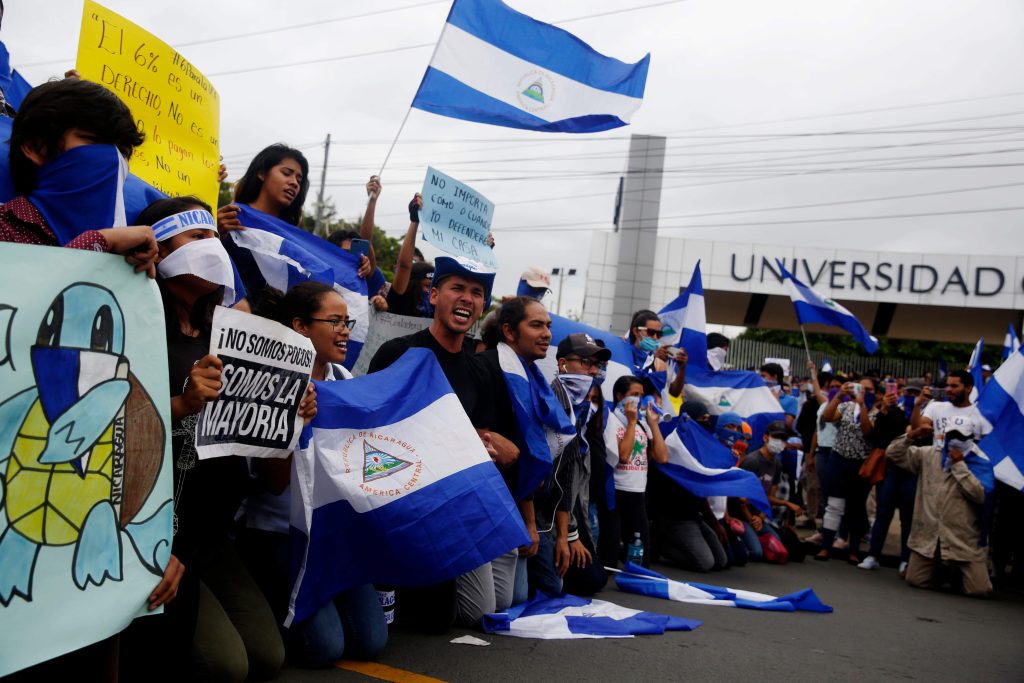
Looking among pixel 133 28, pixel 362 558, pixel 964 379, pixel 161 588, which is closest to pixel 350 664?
pixel 362 558

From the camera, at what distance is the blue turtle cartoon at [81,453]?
2.22 metres

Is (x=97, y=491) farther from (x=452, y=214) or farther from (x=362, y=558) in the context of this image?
(x=452, y=214)

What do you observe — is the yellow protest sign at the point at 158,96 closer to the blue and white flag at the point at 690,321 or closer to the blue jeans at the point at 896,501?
the blue and white flag at the point at 690,321

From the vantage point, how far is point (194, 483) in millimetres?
3180

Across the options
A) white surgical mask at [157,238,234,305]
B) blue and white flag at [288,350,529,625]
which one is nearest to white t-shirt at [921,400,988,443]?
blue and white flag at [288,350,529,625]

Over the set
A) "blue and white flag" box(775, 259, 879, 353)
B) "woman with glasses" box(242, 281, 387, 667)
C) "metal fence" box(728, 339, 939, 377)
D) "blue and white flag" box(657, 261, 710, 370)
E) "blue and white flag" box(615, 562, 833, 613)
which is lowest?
"blue and white flag" box(615, 562, 833, 613)

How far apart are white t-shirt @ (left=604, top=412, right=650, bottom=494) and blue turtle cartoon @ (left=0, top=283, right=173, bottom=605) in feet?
15.7

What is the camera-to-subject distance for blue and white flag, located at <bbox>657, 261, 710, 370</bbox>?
33.0 ft

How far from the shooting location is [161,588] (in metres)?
2.60

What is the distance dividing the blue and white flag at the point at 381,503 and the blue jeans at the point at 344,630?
6.6 inches

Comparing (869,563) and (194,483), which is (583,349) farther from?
(869,563)

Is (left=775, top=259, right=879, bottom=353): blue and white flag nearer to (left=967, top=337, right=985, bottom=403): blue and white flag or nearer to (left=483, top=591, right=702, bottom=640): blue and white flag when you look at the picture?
(left=967, top=337, right=985, bottom=403): blue and white flag

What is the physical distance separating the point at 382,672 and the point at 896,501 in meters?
7.29

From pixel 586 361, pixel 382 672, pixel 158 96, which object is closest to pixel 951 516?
pixel 586 361
